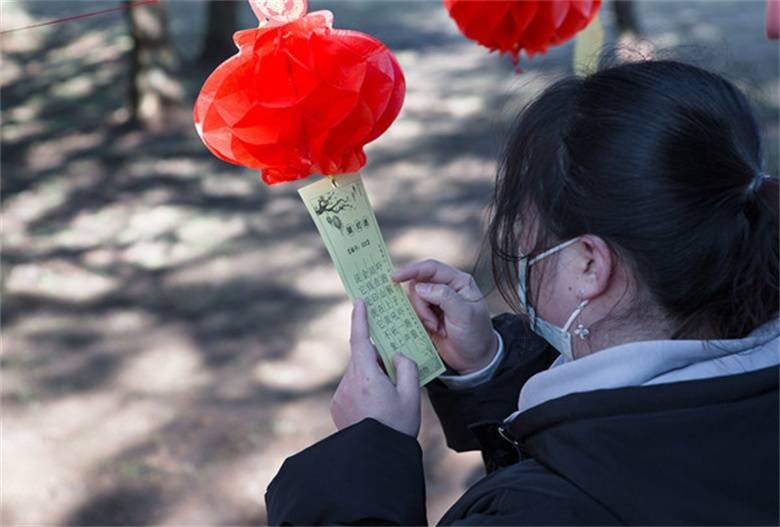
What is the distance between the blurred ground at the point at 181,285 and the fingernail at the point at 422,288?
309 mm

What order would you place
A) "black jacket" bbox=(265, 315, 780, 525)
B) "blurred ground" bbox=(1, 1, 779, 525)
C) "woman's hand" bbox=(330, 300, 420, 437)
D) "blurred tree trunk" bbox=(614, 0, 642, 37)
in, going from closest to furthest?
"black jacket" bbox=(265, 315, 780, 525) < "woman's hand" bbox=(330, 300, 420, 437) < "blurred ground" bbox=(1, 1, 779, 525) < "blurred tree trunk" bbox=(614, 0, 642, 37)

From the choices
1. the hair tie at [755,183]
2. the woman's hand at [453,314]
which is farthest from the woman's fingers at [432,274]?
the hair tie at [755,183]

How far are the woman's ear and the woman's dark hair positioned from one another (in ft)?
0.03

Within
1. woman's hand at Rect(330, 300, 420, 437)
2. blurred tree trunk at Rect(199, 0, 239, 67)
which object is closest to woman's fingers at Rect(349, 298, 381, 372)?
woman's hand at Rect(330, 300, 420, 437)

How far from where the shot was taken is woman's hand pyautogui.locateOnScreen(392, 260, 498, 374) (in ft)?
4.64

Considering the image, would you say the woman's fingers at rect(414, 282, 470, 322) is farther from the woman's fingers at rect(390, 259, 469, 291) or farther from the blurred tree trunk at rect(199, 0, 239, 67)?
the blurred tree trunk at rect(199, 0, 239, 67)

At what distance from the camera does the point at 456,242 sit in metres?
4.54

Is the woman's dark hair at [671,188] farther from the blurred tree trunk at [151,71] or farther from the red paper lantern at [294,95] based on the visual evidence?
the blurred tree trunk at [151,71]

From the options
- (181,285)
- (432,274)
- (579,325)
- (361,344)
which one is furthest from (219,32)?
(579,325)

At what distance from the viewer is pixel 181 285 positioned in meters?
4.13

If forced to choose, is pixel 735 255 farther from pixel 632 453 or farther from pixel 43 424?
pixel 43 424

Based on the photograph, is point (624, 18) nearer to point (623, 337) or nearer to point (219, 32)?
point (219, 32)

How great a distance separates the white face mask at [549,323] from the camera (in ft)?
3.88

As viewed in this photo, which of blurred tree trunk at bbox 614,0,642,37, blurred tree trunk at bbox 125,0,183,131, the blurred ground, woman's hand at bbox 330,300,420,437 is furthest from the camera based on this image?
blurred tree trunk at bbox 614,0,642,37
